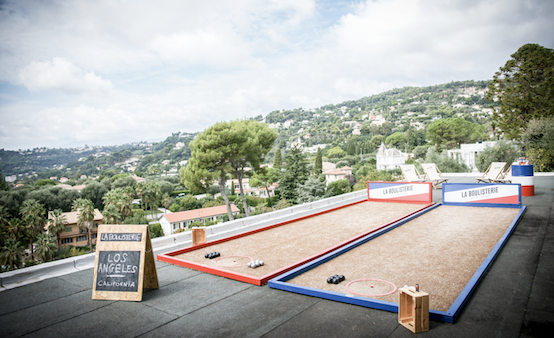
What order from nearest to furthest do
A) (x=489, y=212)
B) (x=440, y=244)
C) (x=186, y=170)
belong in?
(x=440, y=244)
(x=489, y=212)
(x=186, y=170)

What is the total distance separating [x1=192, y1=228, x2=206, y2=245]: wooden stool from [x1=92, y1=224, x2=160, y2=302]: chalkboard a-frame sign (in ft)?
6.75

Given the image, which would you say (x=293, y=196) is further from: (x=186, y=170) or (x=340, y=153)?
(x=340, y=153)

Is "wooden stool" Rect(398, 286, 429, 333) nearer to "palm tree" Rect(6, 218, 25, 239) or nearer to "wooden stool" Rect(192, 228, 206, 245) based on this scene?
"wooden stool" Rect(192, 228, 206, 245)

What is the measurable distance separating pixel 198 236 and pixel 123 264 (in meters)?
2.33

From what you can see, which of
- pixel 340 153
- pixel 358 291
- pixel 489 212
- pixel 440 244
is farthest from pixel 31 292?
pixel 340 153

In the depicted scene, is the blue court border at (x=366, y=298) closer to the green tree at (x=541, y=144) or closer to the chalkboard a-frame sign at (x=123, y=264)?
the chalkboard a-frame sign at (x=123, y=264)

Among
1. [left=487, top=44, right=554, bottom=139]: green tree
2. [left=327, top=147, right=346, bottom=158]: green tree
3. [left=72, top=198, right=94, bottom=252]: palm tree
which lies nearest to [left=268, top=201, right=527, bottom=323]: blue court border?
[left=487, top=44, right=554, bottom=139]: green tree

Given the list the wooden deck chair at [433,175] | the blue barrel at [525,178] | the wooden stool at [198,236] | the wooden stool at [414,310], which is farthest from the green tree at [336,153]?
the wooden stool at [414,310]

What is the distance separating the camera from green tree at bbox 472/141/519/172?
25.0 metres

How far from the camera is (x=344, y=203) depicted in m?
12.0

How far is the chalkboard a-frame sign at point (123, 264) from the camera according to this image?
4.08 m

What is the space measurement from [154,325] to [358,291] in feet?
7.89

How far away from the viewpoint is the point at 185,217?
46.2 m

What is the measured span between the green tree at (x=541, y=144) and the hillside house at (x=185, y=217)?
113 ft
